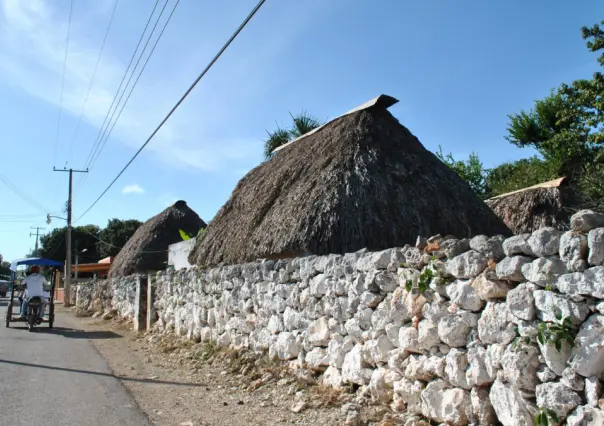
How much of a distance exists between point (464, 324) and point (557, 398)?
0.99m

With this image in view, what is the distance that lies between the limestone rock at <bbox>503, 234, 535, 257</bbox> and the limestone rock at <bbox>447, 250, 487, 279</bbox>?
24 cm

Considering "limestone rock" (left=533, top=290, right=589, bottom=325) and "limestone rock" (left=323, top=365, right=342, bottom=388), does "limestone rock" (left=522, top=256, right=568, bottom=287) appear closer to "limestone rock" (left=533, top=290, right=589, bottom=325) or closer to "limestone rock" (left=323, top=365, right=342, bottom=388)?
"limestone rock" (left=533, top=290, right=589, bottom=325)

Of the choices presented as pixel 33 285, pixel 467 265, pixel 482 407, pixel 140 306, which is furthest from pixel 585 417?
pixel 33 285

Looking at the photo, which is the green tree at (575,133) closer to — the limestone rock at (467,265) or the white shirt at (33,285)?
the limestone rock at (467,265)

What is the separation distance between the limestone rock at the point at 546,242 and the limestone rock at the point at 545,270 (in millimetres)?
43

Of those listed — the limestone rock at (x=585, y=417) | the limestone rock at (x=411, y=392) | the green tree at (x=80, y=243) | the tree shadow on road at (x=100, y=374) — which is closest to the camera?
the limestone rock at (x=585, y=417)

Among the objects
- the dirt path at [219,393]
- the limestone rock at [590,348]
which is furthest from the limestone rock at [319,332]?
the limestone rock at [590,348]

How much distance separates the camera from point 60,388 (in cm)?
706

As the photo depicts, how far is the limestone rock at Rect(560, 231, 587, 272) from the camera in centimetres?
335

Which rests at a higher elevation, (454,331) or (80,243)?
(80,243)

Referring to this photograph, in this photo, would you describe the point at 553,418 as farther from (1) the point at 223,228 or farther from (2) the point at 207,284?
(1) the point at 223,228

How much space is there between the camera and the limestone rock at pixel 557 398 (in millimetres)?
3309

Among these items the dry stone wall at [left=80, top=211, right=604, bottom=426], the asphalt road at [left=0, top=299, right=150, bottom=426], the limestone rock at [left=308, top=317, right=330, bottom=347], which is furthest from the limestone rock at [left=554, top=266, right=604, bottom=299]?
the asphalt road at [left=0, top=299, right=150, bottom=426]

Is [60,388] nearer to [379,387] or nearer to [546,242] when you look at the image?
[379,387]
